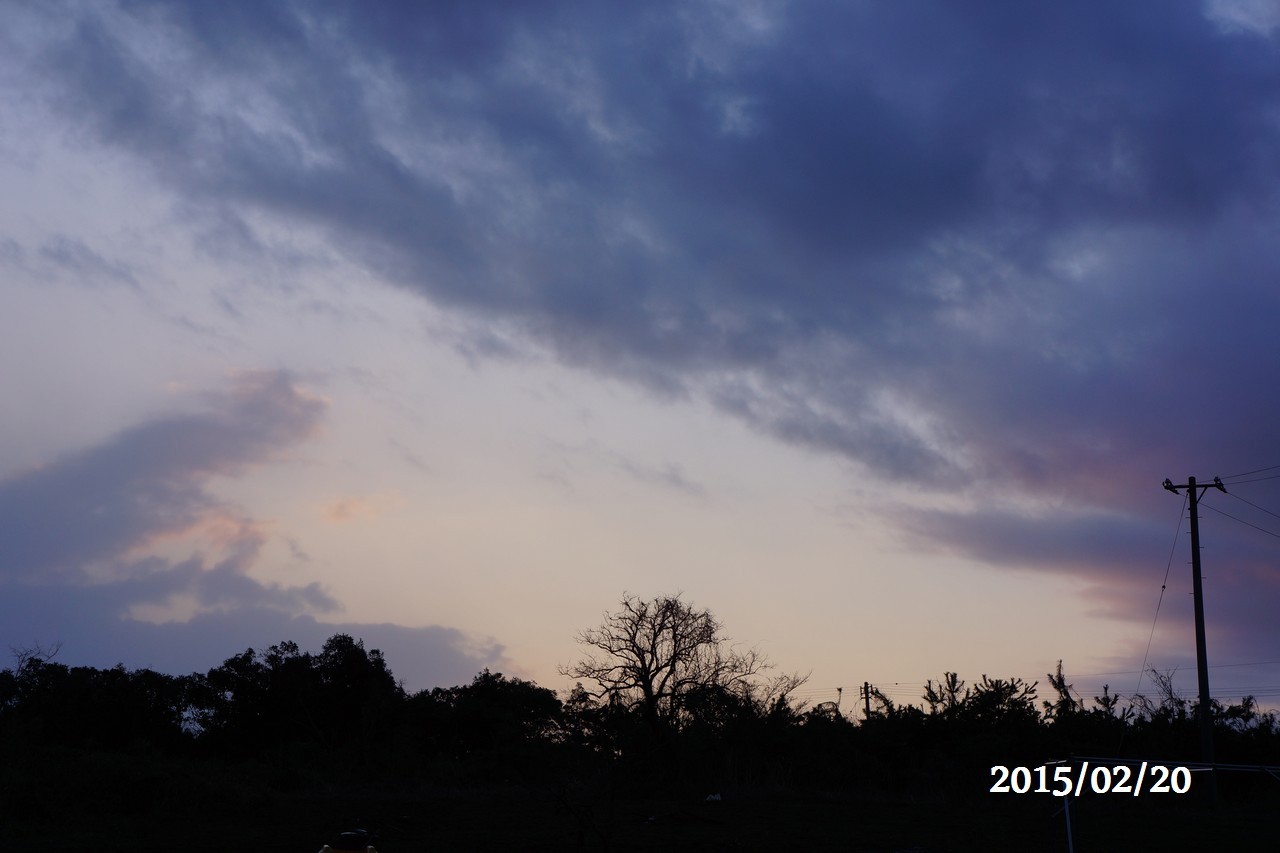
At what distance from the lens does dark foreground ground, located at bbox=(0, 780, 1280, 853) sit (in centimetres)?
2198

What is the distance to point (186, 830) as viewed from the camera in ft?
83.2

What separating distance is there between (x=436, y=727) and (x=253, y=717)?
7948mm

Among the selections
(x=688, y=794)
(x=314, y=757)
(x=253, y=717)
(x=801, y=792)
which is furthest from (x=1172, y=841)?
(x=253, y=717)

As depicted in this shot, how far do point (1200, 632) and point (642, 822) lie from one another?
679 inches

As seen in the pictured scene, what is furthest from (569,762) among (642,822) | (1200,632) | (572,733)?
(1200,632)

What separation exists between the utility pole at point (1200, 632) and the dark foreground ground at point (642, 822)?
164cm

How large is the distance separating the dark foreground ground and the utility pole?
64.7 inches

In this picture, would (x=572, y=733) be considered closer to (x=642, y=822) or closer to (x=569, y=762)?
(x=569, y=762)

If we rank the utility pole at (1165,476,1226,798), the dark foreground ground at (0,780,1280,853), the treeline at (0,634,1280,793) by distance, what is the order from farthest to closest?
1. the treeline at (0,634,1280,793)
2. the utility pole at (1165,476,1226,798)
3. the dark foreground ground at (0,780,1280,853)

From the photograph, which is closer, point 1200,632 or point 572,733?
point 1200,632

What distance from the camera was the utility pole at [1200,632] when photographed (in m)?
29.3

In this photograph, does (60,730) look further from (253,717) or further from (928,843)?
(928,843)

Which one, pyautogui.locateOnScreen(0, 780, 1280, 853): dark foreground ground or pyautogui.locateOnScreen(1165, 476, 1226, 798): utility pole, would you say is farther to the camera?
pyautogui.locateOnScreen(1165, 476, 1226, 798): utility pole

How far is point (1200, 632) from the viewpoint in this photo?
100 ft
